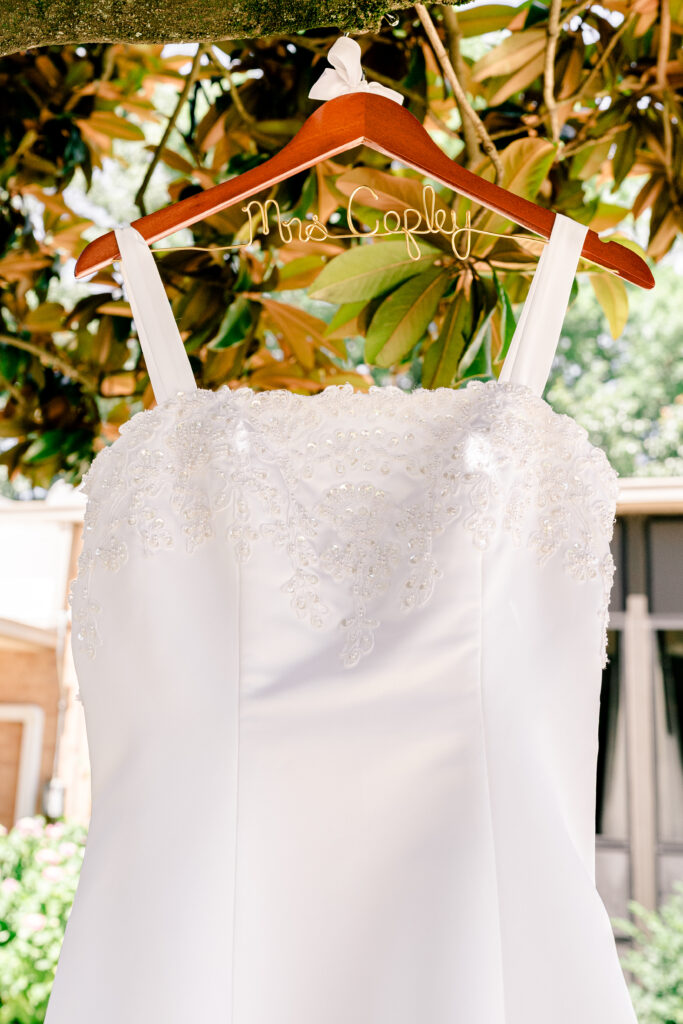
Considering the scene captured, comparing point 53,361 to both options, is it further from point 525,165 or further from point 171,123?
point 525,165

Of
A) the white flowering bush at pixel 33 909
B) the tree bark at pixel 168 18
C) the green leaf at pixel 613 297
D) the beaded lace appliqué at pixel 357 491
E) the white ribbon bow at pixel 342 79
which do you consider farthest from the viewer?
the white flowering bush at pixel 33 909

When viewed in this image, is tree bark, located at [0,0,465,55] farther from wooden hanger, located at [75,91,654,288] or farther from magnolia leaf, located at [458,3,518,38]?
magnolia leaf, located at [458,3,518,38]

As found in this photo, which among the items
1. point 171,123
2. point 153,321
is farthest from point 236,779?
point 171,123

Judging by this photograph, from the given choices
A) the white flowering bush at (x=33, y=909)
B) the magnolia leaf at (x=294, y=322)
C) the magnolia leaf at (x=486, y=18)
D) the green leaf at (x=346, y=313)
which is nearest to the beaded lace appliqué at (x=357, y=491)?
the green leaf at (x=346, y=313)

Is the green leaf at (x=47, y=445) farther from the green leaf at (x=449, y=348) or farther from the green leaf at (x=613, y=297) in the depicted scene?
the green leaf at (x=613, y=297)

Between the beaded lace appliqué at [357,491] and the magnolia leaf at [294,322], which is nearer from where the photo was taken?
the beaded lace appliqué at [357,491]

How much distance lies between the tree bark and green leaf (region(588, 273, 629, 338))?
2.61ft

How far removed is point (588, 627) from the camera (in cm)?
96

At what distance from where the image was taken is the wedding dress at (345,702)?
84 cm

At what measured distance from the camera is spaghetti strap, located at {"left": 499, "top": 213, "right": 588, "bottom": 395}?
3.38 ft

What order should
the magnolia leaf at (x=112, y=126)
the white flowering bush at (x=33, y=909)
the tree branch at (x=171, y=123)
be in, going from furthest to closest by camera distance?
the white flowering bush at (x=33, y=909) < the magnolia leaf at (x=112, y=126) < the tree branch at (x=171, y=123)

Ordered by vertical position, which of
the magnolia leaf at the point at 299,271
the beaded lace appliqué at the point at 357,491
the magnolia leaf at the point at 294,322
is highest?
the magnolia leaf at the point at 299,271

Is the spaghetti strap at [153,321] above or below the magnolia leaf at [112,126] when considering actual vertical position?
below

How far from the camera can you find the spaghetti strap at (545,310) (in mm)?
1031
